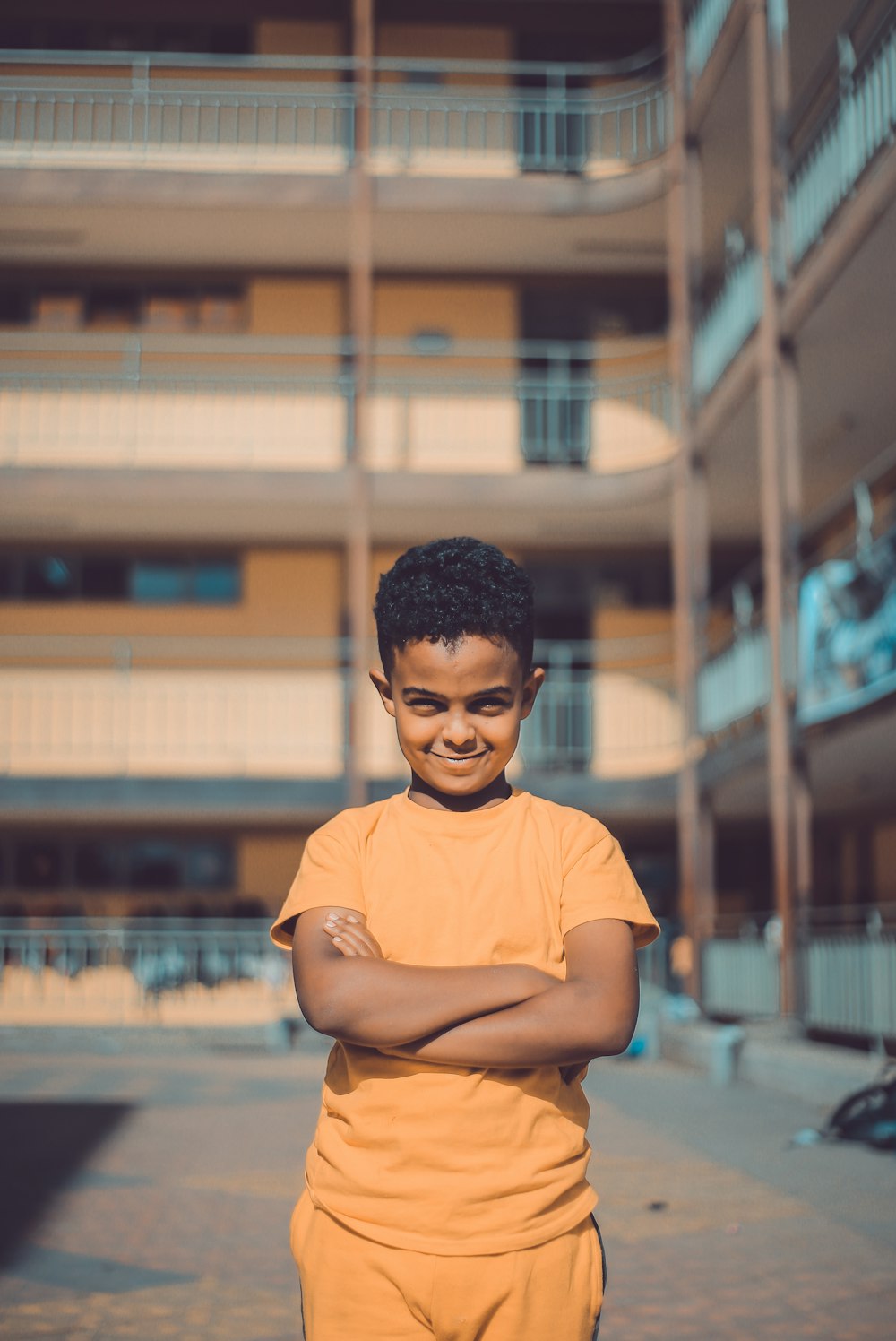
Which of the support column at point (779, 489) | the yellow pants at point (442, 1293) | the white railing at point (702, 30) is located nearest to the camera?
the yellow pants at point (442, 1293)

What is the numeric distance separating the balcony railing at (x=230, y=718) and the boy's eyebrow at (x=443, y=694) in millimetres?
18124

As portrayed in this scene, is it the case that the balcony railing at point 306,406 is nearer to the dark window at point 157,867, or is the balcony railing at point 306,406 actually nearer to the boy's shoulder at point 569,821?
the dark window at point 157,867

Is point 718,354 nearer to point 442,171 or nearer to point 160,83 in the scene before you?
point 442,171

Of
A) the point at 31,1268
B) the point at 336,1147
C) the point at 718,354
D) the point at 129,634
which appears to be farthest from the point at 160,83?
the point at 336,1147

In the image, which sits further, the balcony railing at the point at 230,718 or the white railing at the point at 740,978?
the balcony railing at the point at 230,718

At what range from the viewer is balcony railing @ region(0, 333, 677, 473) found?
2123cm

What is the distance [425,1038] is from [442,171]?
843 inches

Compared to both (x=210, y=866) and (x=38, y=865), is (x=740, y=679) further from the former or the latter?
(x=38, y=865)

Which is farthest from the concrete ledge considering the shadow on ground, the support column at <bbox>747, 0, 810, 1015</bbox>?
the shadow on ground

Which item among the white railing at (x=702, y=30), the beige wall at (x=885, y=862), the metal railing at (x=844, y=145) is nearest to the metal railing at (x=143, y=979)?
the beige wall at (x=885, y=862)

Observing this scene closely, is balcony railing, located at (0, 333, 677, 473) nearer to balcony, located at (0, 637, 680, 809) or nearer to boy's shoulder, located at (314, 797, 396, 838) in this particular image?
A: balcony, located at (0, 637, 680, 809)

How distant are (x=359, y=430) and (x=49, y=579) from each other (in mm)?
5217

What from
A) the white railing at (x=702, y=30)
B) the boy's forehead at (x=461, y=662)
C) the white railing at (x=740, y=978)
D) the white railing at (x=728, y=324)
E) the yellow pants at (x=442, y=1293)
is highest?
the white railing at (x=702, y=30)

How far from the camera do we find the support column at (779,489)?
14414 mm
